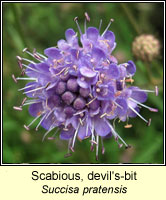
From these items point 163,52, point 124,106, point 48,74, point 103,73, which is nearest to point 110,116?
point 124,106

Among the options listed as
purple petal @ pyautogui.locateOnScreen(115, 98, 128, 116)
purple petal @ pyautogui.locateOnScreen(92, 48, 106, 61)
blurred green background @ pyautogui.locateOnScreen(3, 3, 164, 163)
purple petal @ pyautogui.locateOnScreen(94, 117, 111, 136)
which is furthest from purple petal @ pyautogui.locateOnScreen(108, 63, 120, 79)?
blurred green background @ pyautogui.locateOnScreen(3, 3, 164, 163)

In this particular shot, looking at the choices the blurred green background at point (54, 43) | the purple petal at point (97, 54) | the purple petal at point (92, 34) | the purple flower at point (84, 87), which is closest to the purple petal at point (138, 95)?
the purple flower at point (84, 87)

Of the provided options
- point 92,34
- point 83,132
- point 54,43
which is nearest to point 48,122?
point 83,132

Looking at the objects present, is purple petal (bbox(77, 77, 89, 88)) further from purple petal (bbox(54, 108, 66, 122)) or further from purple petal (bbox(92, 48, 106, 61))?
purple petal (bbox(54, 108, 66, 122))

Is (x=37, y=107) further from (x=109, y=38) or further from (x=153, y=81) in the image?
(x=153, y=81)

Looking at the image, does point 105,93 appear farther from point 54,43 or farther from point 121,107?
point 54,43

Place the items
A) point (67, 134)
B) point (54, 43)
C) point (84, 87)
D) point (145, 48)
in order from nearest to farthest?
point (84, 87) → point (67, 134) → point (145, 48) → point (54, 43)
